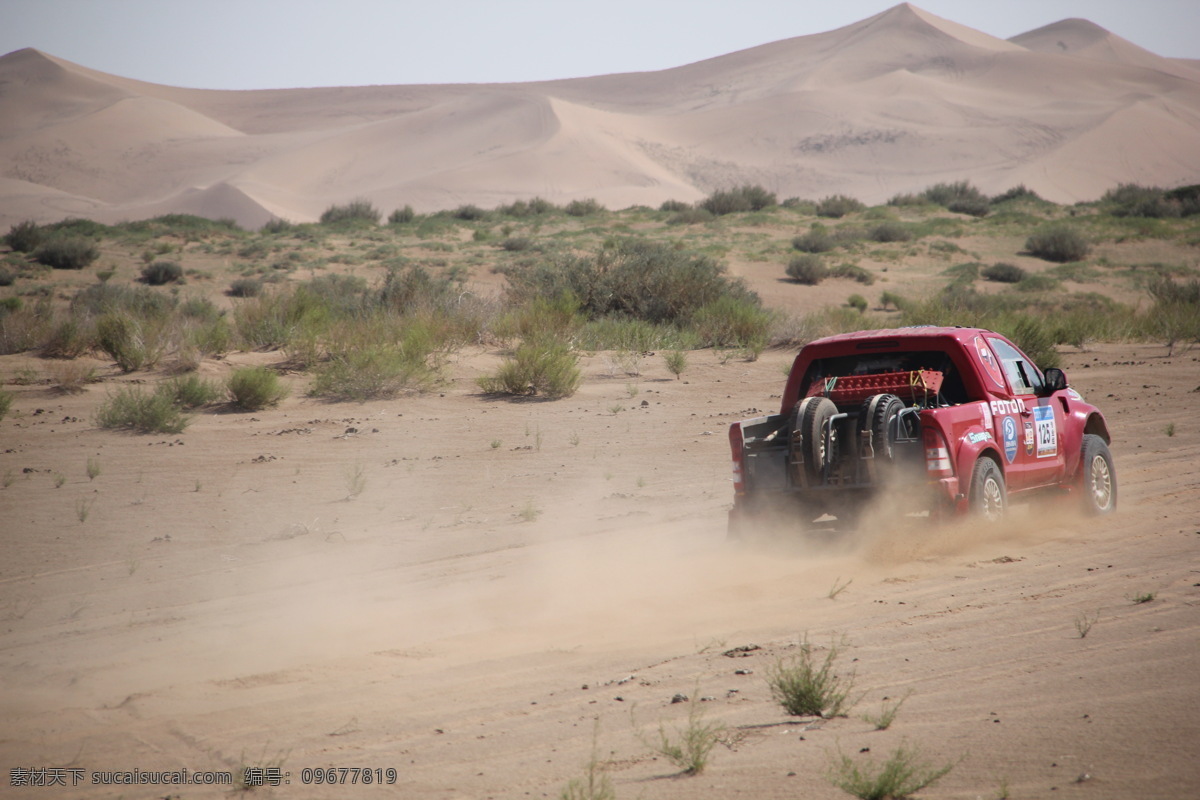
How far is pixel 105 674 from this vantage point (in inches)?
219

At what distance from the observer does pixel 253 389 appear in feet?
47.5

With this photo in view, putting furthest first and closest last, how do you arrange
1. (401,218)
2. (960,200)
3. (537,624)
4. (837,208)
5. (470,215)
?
(960,200), (401,218), (470,215), (837,208), (537,624)

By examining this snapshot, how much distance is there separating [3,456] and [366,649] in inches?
323

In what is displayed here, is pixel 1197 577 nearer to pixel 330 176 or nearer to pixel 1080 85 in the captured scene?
pixel 330 176

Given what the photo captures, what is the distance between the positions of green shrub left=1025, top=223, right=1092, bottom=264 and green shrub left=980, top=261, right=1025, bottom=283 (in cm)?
483

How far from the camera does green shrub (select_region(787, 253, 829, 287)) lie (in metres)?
33.5

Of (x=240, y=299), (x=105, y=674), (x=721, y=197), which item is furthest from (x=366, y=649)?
(x=721, y=197)

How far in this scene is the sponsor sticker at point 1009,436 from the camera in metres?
7.82

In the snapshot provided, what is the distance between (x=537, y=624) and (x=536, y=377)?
32.0 feet

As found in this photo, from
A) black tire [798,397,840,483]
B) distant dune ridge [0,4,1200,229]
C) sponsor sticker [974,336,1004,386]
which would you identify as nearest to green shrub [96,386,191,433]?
black tire [798,397,840,483]

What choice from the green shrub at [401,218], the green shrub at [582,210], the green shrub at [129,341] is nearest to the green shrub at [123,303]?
the green shrub at [129,341]

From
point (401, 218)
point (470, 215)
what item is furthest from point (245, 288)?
point (470, 215)

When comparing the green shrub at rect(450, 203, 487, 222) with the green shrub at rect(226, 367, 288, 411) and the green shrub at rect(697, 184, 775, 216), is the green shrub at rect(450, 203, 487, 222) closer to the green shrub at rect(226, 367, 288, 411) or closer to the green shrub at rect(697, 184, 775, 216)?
the green shrub at rect(697, 184, 775, 216)

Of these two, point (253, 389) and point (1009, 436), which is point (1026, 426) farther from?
point (253, 389)
